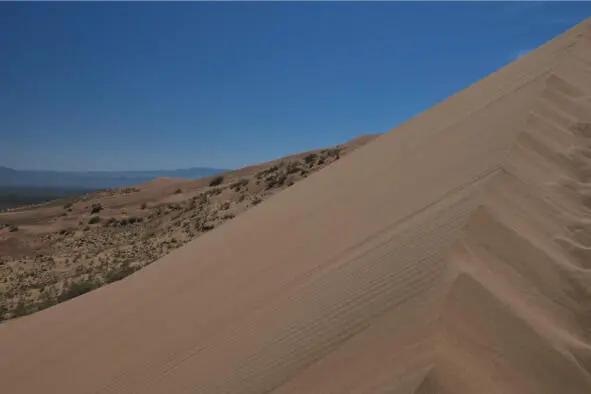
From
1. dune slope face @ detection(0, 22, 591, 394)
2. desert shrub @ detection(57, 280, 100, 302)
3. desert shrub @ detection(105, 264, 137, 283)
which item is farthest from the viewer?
desert shrub @ detection(105, 264, 137, 283)

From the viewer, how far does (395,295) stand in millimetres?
3059

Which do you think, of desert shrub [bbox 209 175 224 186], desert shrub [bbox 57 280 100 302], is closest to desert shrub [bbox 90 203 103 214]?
desert shrub [bbox 209 175 224 186]

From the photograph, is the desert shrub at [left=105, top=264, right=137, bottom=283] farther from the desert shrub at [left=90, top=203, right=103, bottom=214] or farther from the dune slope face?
the desert shrub at [left=90, top=203, right=103, bottom=214]

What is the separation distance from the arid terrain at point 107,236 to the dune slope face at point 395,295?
590 centimetres

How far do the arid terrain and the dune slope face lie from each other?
19.3 ft

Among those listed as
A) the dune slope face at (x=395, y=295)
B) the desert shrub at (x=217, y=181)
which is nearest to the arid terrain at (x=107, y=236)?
the desert shrub at (x=217, y=181)

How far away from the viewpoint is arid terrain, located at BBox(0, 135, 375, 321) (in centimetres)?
1280

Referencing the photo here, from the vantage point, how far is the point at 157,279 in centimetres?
676

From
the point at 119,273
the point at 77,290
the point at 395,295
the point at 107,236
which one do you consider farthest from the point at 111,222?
the point at 395,295

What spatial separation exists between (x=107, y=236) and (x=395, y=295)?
20.5 m

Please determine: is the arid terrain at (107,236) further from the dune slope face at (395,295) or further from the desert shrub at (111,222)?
the dune slope face at (395,295)

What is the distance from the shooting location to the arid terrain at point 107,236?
42.0ft

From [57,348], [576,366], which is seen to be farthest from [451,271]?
[57,348]

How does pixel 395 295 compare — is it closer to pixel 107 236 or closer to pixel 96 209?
pixel 107 236
